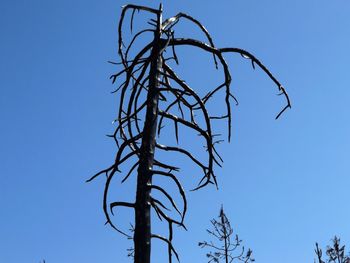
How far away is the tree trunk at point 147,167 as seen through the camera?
2.73 metres

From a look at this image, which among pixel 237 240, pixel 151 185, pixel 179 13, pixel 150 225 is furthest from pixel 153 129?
pixel 237 240

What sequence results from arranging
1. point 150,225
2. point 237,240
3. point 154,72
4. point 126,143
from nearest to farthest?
point 150,225 → point 126,143 → point 154,72 → point 237,240

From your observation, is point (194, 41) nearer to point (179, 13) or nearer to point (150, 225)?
point (179, 13)

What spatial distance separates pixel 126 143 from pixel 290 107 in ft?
4.23

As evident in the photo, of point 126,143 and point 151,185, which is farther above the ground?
point 126,143

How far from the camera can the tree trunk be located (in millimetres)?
2732

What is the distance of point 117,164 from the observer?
310 centimetres

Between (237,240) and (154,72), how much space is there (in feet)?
68.6

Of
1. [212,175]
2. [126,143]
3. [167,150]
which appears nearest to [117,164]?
[126,143]

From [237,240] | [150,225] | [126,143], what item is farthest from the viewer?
[237,240]

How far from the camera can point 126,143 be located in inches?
121

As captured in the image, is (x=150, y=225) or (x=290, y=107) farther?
(x=290, y=107)

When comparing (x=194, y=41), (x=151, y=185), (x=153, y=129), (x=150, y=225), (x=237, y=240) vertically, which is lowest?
(x=150, y=225)

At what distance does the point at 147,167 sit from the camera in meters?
2.97
